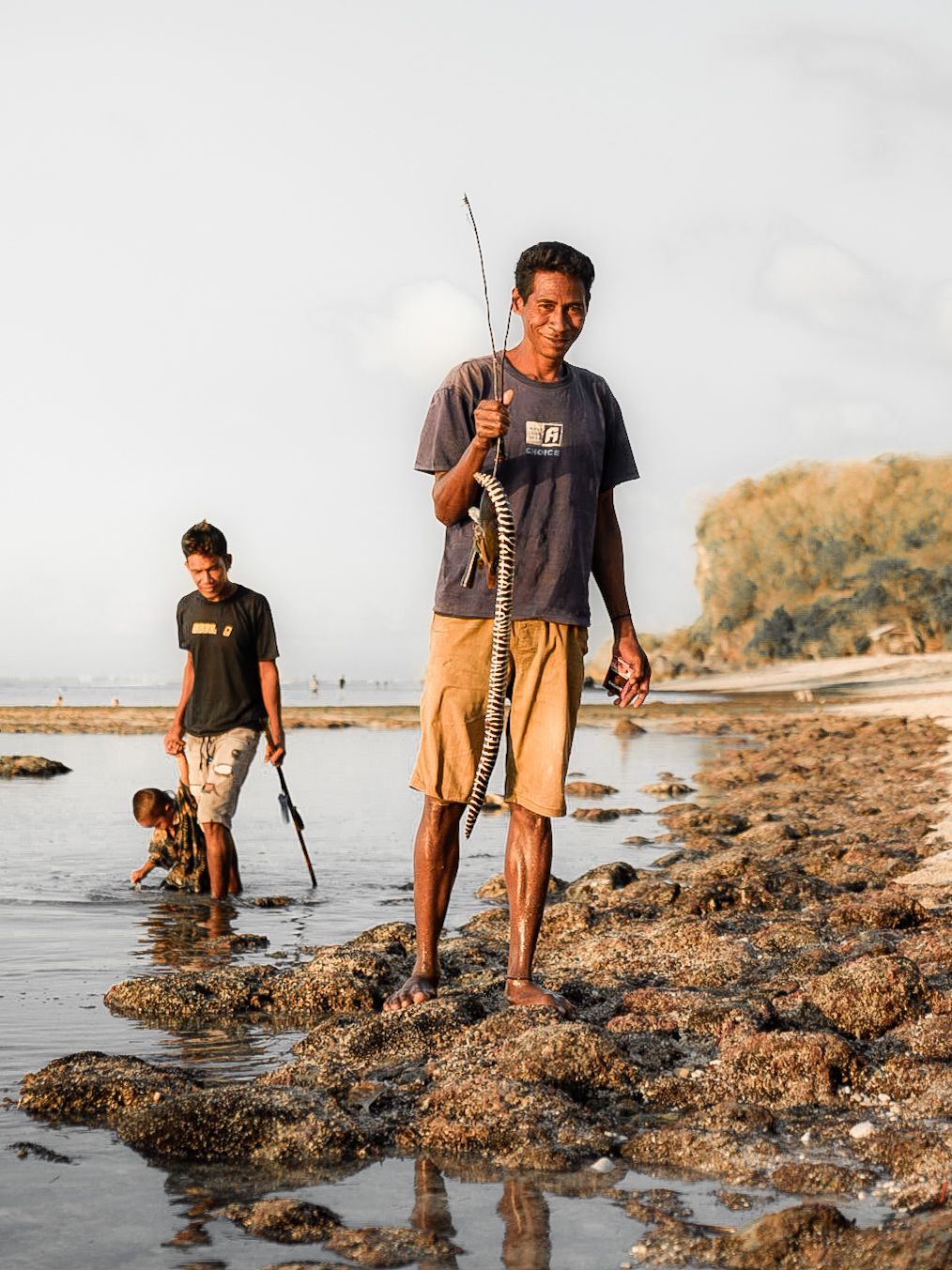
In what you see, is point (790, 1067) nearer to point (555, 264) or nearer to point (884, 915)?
point (884, 915)

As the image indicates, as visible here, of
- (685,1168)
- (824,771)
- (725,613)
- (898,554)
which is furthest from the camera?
(725,613)

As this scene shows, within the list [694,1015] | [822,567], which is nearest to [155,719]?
[694,1015]

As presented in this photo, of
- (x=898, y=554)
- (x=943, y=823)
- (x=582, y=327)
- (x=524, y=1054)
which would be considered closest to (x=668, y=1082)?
(x=524, y=1054)

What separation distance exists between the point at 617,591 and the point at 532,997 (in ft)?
5.21

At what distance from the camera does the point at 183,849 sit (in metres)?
8.84

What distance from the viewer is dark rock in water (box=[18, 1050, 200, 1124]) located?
377 cm

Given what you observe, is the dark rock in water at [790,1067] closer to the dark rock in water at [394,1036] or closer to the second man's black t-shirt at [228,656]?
the dark rock in water at [394,1036]

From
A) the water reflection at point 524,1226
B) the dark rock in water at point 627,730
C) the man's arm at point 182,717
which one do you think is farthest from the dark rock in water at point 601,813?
the dark rock in water at point 627,730

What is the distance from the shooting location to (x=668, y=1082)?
13.0 feet

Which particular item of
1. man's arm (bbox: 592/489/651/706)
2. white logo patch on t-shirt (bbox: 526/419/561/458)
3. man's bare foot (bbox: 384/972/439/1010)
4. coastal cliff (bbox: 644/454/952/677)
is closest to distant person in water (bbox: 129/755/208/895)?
man's bare foot (bbox: 384/972/439/1010)

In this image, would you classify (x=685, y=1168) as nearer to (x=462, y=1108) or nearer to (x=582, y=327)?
(x=462, y=1108)

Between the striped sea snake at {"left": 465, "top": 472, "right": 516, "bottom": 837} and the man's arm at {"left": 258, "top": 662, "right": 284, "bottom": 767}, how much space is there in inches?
149

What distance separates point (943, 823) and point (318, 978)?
651 centimetres

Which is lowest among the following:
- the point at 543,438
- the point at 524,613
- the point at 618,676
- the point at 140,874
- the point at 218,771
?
the point at 140,874
